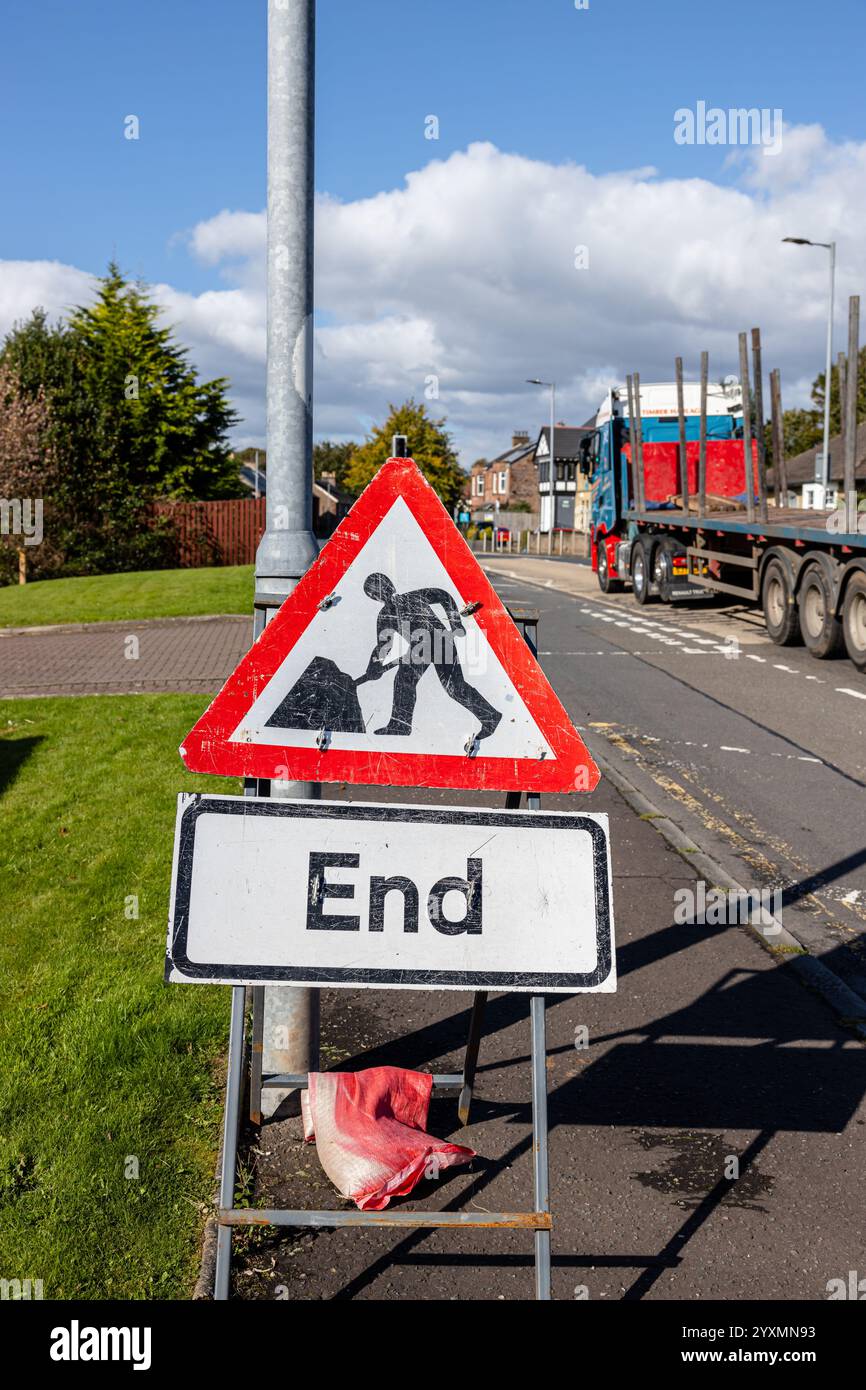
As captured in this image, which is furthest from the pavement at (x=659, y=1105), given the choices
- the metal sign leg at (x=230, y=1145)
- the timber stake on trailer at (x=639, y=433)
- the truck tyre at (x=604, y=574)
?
the truck tyre at (x=604, y=574)

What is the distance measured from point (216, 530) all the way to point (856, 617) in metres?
25.2

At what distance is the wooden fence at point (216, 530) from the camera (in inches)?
1422

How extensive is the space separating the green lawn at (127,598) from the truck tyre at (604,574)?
7.48 m

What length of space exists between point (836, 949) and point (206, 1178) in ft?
11.0

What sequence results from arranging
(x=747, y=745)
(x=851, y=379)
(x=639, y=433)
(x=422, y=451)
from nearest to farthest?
(x=747, y=745) < (x=851, y=379) < (x=639, y=433) < (x=422, y=451)

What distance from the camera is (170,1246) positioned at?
10.6 ft

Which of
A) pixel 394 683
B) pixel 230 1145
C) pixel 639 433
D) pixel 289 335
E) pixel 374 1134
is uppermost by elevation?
pixel 639 433

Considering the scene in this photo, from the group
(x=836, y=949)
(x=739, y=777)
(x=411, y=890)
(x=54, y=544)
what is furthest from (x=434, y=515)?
(x=54, y=544)

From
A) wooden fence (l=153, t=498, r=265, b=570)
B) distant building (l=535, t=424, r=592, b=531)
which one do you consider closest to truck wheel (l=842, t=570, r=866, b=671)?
wooden fence (l=153, t=498, r=265, b=570)

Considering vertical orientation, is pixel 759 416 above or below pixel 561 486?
below

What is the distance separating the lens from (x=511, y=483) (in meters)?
116

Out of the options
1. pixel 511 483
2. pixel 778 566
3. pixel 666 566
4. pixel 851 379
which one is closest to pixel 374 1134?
pixel 851 379

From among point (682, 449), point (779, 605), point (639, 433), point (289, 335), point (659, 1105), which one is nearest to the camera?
point (289, 335)

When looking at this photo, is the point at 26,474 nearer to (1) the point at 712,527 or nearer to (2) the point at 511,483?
(1) the point at 712,527
